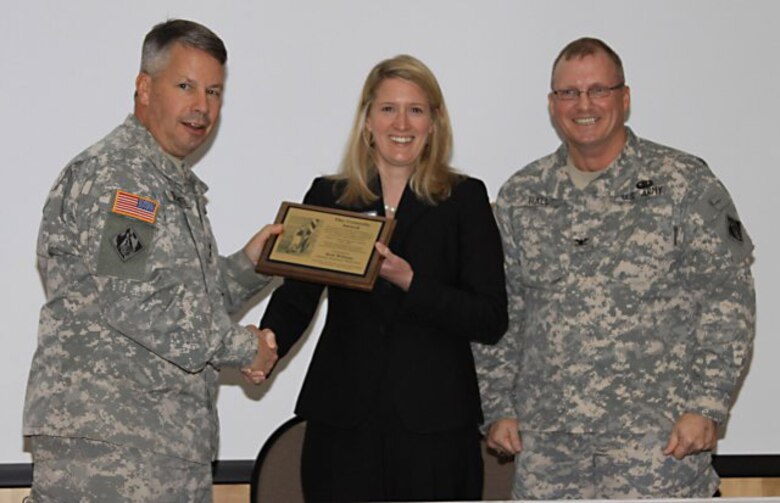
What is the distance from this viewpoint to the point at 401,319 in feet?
12.3

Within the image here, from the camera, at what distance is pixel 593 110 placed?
3793 millimetres

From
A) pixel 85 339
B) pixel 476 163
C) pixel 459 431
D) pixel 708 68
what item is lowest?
pixel 459 431

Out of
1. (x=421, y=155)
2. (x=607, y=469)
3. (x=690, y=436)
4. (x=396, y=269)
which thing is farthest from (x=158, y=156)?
(x=690, y=436)

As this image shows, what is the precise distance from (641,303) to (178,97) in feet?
4.66

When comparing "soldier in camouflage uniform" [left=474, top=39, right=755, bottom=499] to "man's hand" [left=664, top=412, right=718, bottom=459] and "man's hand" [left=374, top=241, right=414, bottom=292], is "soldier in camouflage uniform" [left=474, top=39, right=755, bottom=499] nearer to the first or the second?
"man's hand" [left=664, top=412, right=718, bottom=459]

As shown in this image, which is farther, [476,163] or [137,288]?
[476,163]

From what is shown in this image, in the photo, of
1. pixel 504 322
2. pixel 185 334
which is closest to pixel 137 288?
pixel 185 334

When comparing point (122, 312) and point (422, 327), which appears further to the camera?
point (422, 327)

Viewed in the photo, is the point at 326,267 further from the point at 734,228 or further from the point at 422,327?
the point at 734,228

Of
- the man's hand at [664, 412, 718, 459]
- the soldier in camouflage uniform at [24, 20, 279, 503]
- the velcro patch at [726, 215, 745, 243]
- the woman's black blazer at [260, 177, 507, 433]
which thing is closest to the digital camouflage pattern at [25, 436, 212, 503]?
the soldier in camouflage uniform at [24, 20, 279, 503]

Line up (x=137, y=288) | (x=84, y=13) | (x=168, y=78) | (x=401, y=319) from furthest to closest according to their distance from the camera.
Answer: (x=84, y=13), (x=401, y=319), (x=168, y=78), (x=137, y=288)

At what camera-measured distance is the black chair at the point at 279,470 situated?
4328 mm

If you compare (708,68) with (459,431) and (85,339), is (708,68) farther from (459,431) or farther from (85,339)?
(85,339)

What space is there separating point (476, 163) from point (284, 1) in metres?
0.89
